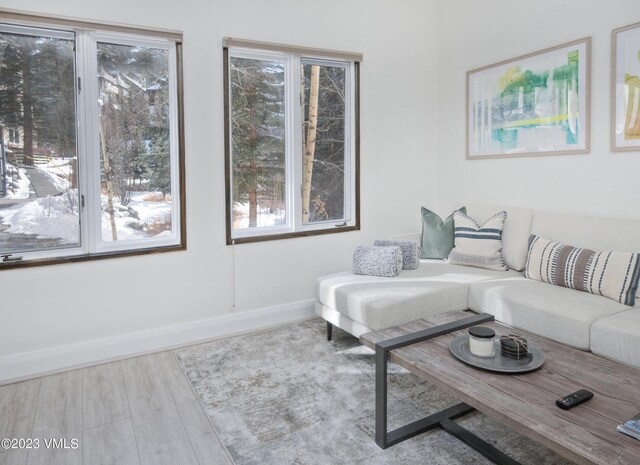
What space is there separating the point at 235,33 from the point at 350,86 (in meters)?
1.09

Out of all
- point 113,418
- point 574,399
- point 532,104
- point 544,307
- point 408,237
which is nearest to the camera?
point 574,399

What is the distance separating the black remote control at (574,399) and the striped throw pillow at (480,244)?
6.18 feet

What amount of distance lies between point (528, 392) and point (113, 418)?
1.94 metres

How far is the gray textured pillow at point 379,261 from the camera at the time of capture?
328cm

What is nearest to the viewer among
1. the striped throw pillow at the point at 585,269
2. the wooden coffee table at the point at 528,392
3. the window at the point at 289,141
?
the wooden coffee table at the point at 528,392

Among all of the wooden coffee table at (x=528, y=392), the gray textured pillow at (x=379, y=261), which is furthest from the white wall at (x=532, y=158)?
the wooden coffee table at (x=528, y=392)

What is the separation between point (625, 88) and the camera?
9.75 feet

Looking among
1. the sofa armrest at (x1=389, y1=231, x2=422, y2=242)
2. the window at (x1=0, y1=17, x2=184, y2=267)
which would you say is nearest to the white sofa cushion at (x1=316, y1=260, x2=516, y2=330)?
the sofa armrest at (x1=389, y1=231, x2=422, y2=242)

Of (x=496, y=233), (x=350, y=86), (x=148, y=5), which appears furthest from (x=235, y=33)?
(x=496, y=233)

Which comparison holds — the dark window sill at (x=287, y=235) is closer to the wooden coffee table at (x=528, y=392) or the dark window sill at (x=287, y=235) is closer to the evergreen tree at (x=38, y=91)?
the evergreen tree at (x=38, y=91)

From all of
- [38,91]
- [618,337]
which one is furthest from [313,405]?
[38,91]

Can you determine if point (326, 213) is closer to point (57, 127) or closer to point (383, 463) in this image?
point (57, 127)

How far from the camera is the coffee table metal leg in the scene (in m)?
2.01

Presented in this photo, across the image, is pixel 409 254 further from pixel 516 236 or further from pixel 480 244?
pixel 516 236
